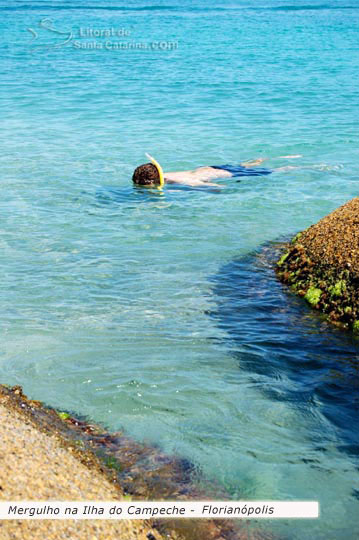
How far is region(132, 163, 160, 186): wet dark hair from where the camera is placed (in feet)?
40.8

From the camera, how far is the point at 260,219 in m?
10.7

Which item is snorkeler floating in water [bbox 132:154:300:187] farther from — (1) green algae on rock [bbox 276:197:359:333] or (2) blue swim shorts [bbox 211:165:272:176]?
(1) green algae on rock [bbox 276:197:359:333]

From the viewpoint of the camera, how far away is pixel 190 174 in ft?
43.7

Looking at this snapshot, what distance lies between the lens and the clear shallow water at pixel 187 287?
16.2 feet

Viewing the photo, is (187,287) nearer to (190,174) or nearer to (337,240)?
(337,240)

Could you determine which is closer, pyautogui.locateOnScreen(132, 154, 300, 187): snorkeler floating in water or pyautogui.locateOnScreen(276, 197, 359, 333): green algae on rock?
pyautogui.locateOnScreen(276, 197, 359, 333): green algae on rock

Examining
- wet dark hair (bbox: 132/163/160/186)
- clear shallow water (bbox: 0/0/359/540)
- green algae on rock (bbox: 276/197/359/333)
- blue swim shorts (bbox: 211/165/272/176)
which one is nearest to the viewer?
clear shallow water (bbox: 0/0/359/540)

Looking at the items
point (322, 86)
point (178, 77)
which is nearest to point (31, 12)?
point (178, 77)
